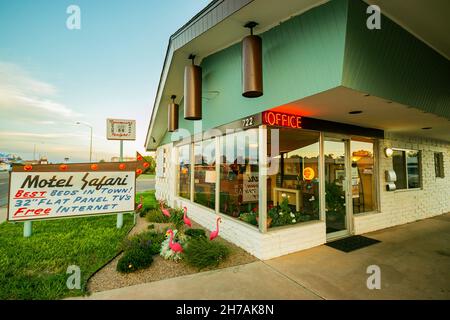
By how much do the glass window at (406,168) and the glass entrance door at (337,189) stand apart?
2496mm

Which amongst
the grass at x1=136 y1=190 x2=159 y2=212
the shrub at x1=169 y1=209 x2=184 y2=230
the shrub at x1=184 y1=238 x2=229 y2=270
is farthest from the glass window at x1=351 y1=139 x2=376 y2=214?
the grass at x1=136 y1=190 x2=159 y2=212

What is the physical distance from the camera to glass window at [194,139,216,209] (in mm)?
5898

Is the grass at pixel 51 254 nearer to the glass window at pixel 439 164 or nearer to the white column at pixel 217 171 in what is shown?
the white column at pixel 217 171

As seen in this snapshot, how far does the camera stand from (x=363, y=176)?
5867mm

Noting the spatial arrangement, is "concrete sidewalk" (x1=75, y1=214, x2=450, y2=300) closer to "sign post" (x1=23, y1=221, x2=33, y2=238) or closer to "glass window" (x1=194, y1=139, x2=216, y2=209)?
"glass window" (x1=194, y1=139, x2=216, y2=209)

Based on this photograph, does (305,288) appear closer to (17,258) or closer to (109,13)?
(17,258)

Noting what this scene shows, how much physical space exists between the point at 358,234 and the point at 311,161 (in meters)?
2.29

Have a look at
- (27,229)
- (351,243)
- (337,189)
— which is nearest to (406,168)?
(337,189)

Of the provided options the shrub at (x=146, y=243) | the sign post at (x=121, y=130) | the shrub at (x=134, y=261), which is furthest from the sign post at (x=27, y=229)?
the shrub at (x=134, y=261)

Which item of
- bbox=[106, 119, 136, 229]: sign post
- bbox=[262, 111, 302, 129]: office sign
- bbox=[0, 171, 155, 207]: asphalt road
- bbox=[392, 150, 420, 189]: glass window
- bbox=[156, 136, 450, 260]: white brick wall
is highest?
bbox=[106, 119, 136, 229]: sign post

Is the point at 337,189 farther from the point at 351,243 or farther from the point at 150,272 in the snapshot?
the point at 150,272

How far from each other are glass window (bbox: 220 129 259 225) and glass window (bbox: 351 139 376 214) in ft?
9.06

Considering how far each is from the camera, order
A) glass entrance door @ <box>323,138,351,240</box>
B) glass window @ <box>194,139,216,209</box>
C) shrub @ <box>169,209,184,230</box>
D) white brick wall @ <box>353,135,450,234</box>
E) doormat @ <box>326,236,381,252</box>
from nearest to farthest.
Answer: doormat @ <box>326,236,381,252</box> → glass entrance door @ <box>323,138,351,240</box> → white brick wall @ <box>353,135,450,234</box> → glass window @ <box>194,139,216,209</box> → shrub @ <box>169,209,184,230</box>

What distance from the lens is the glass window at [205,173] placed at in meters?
5.90
